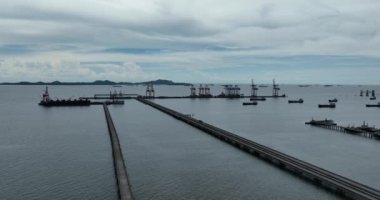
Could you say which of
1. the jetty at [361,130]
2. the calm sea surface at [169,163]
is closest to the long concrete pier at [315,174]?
the calm sea surface at [169,163]

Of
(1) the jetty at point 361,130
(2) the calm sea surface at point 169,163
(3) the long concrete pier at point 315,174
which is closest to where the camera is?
(3) the long concrete pier at point 315,174

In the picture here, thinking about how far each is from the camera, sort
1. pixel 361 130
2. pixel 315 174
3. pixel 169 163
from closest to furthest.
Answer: pixel 315 174, pixel 169 163, pixel 361 130

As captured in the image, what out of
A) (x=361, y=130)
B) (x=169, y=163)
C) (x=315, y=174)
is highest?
(x=315, y=174)

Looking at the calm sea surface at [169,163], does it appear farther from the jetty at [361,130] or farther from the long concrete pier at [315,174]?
the jetty at [361,130]

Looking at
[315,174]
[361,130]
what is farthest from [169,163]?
[361,130]

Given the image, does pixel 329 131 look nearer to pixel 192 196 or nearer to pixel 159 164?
pixel 159 164

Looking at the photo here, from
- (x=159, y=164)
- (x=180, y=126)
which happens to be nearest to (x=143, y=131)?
(x=180, y=126)

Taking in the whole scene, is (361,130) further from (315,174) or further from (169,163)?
(169,163)

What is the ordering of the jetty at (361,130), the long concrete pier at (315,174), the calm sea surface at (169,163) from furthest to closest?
the jetty at (361,130), the calm sea surface at (169,163), the long concrete pier at (315,174)

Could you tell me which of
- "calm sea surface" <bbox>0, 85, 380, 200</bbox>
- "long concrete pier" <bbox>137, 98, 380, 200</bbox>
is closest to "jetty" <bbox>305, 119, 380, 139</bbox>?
"calm sea surface" <bbox>0, 85, 380, 200</bbox>

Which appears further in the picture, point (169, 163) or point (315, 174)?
point (169, 163)

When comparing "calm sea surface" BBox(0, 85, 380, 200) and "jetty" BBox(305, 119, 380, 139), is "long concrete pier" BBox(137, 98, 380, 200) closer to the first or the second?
"calm sea surface" BBox(0, 85, 380, 200)

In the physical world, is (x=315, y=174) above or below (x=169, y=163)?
above
